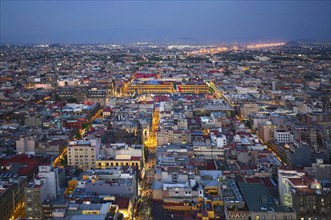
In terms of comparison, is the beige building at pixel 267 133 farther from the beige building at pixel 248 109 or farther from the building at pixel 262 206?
the building at pixel 262 206

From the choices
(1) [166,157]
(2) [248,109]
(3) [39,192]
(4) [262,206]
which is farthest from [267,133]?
(3) [39,192]

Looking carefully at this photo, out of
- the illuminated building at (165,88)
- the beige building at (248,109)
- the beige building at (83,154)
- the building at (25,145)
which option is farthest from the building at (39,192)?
the illuminated building at (165,88)

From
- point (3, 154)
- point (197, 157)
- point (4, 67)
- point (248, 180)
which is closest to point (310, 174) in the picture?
point (248, 180)

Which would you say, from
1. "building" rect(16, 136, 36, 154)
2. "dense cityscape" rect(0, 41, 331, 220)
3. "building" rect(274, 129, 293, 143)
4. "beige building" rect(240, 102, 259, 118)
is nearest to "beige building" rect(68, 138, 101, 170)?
"dense cityscape" rect(0, 41, 331, 220)

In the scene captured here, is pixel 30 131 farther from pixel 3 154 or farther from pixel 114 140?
pixel 114 140

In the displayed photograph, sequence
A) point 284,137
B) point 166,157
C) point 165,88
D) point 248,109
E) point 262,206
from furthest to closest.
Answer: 1. point 165,88
2. point 248,109
3. point 284,137
4. point 166,157
5. point 262,206

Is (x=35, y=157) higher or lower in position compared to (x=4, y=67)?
lower

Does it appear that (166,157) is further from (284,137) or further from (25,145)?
(284,137)

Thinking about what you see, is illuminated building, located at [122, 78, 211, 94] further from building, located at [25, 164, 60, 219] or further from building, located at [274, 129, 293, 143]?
building, located at [25, 164, 60, 219]
